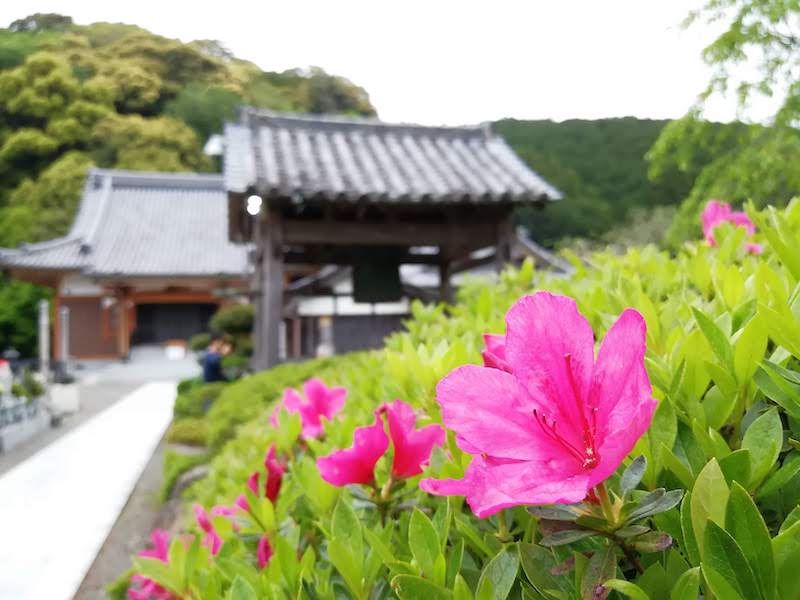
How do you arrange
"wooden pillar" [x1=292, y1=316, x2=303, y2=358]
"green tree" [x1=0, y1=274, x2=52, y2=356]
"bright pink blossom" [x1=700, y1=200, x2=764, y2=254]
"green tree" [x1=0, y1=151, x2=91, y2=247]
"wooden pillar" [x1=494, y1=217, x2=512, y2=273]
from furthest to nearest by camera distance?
"green tree" [x1=0, y1=151, x2=91, y2=247]
"green tree" [x1=0, y1=274, x2=52, y2=356]
"wooden pillar" [x1=292, y1=316, x2=303, y2=358]
"wooden pillar" [x1=494, y1=217, x2=512, y2=273]
"bright pink blossom" [x1=700, y1=200, x2=764, y2=254]

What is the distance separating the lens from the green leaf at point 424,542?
0.51 m

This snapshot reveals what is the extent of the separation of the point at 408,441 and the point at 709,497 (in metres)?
0.37

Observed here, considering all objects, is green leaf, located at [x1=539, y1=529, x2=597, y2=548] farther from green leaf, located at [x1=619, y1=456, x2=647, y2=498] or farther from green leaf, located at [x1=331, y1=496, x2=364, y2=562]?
green leaf, located at [x1=331, y1=496, x2=364, y2=562]

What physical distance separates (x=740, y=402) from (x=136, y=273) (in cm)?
1918

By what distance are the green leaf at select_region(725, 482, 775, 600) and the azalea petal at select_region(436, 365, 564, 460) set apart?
0.11m

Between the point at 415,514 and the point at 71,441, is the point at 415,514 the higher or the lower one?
the higher one

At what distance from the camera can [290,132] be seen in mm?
6922

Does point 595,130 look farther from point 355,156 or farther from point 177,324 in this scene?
point 355,156

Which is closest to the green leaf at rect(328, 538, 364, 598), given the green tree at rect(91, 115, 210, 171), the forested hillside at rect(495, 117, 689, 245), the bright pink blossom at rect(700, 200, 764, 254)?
the bright pink blossom at rect(700, 200, 764, 254)

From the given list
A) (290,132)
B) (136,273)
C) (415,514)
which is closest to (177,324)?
Result: (136,273)

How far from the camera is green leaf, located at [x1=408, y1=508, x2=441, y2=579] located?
51 centimetres

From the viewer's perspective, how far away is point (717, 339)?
0.52m

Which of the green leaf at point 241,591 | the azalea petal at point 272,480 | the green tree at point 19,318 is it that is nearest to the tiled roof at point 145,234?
the green tree at point 19,318

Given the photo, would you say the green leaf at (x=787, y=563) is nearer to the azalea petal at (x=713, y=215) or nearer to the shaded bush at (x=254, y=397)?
the azalea petal at (x=713, y=215)
